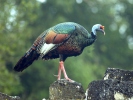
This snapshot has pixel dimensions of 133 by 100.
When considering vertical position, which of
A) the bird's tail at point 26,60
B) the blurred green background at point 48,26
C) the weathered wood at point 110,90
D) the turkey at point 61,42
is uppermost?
the blurred green background at point 48,26

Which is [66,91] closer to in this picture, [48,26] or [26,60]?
[26,60]

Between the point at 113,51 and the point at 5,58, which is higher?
the point at 113,51

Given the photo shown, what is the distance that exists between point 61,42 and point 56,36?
17 centimetres

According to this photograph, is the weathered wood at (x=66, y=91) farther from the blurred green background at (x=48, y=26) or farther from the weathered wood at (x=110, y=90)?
the blurred green background at (x=48, y=26)

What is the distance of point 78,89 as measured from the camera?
13.7m

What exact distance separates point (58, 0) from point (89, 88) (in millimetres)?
51423

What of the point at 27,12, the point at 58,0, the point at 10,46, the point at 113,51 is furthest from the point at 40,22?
the point at 10,46

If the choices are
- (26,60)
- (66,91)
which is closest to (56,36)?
(26,60)

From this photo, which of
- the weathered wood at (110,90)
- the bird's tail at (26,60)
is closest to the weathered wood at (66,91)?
the weathered wood at (110,90)

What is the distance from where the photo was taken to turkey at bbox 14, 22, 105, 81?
16.0 metres

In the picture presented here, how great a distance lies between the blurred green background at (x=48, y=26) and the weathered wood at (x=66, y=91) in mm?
A: 25623

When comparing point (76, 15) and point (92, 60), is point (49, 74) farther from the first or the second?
point (76, 15)

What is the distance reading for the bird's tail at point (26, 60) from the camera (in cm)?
1595

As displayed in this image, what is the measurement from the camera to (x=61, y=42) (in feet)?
53.4
